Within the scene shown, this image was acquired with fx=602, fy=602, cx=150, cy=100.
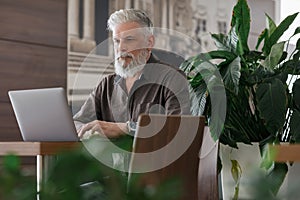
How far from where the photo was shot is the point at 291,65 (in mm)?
3137

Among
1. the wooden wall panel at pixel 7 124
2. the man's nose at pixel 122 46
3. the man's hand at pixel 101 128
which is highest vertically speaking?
the man's nose at pixel 122 46

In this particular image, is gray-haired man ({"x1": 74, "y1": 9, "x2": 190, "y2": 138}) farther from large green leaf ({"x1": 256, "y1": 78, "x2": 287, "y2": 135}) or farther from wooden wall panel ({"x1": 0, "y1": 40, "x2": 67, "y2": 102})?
wooden wall panel ({"x1": 0, "y1": 40, "x2": 67, "y2": 102})

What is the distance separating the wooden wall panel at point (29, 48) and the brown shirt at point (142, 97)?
1.07 meters

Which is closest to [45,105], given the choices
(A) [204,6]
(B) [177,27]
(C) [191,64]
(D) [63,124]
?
(D) [63,124]

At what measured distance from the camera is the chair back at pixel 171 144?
7.89 ft

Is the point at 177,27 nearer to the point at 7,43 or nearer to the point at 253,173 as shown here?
the point at 7,43

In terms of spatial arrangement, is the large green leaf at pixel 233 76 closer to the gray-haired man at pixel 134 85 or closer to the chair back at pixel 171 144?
the gray-haired man at pixel 134 85

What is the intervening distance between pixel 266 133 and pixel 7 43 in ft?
7.10

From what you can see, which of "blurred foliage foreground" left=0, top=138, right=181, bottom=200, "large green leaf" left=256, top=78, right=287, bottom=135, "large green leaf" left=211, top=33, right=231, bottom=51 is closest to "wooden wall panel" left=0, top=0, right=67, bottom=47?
"large green leaf" left=211, top=33, right=231, bottom=51

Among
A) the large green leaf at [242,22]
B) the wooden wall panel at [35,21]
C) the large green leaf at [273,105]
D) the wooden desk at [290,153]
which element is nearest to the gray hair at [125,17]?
the large green leaf at [242,22]

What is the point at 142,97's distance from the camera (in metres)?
3.51

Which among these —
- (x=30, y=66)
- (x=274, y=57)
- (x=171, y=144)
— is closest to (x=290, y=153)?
(x=171, y=144)

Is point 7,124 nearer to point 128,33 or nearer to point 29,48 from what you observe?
point 29,48

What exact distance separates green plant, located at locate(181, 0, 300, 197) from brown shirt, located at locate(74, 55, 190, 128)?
0.13 meters
